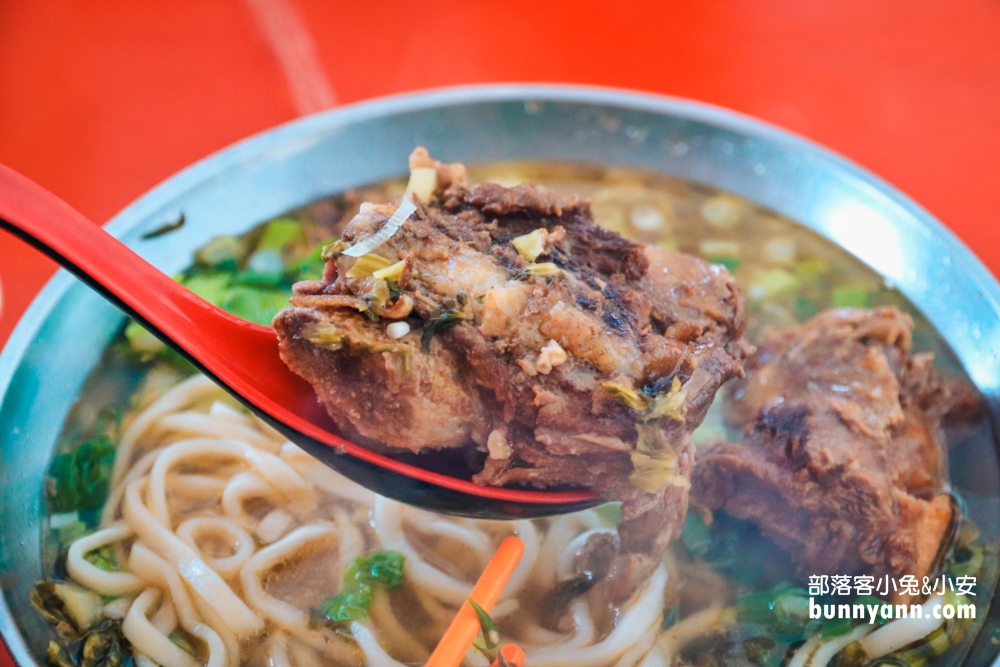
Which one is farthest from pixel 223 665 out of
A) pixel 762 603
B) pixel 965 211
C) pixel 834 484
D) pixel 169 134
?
pixel 965 211

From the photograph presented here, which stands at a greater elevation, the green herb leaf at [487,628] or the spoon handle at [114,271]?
the spoon handle at [114,271]

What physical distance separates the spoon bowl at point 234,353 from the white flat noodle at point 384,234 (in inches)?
15.2

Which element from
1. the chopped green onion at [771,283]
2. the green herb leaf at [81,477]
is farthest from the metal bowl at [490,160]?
the chopped green onion at [771,283]

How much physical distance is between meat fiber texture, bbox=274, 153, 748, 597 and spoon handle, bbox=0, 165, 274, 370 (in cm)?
32

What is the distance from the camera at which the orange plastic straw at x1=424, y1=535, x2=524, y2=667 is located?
1641 mm

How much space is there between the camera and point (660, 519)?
1778mm

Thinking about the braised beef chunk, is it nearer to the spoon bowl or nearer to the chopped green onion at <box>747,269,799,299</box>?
the chopped green onion at <box>747,269,799,299</box>

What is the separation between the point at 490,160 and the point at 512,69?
1071 millimetres

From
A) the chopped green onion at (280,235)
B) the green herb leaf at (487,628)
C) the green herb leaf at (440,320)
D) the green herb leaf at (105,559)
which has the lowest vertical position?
the green herb leaf at (105,559)

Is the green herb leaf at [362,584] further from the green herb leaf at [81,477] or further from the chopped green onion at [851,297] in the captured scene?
the chopped green onion at [851,297]

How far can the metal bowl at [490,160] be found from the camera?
2.15m

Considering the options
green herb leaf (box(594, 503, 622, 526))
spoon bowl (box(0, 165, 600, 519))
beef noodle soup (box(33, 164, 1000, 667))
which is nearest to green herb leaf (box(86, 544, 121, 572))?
beef noodle soup (box(33, 164, 1000, 667))

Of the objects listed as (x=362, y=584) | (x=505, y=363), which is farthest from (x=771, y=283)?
(x=362, y=584)

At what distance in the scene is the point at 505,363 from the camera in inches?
57.9
